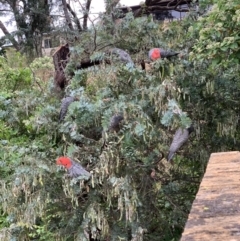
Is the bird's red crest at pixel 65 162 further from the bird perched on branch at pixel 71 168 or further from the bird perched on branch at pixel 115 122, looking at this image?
the bird perched on branch at pixel 115 122

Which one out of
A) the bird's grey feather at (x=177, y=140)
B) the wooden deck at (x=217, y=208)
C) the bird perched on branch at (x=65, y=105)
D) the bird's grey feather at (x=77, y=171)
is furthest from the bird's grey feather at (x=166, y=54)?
the wooden deck at (x=217, y=208)

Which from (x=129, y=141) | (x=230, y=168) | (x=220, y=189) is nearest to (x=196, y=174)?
(x=129, y=141)

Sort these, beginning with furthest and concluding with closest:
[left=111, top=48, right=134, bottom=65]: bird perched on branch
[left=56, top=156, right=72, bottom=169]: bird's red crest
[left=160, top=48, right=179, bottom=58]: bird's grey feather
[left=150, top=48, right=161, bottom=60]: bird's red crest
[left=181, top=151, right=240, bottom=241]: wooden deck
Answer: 1. [left=111, top=48, right=134, bottom=65]: bird perched on branch
2. [left=160, top=48, right=179, bottom=58]: bird's grey feather
3. [left=150, top=48, right=161, bottom=60]: bird's red crest
4. [left=56, top=156, right=72, bottom=169]: bird's red crest
5. [left=181, top=151, right=240, bottom=241]: wooden deck

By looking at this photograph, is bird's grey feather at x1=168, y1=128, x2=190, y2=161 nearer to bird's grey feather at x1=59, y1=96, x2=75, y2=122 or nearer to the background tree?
the background tree

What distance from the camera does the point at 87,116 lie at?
268cm

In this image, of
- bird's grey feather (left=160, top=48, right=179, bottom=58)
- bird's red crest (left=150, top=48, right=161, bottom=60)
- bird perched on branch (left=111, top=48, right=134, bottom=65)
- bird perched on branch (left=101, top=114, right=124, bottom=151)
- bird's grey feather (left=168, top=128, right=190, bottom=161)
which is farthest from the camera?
bird perched on branch (left=111, top=48, right=134, bottom=65)

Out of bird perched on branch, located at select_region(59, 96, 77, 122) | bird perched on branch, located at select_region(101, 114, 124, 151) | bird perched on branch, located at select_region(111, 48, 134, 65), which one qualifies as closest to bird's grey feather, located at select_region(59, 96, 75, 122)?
bird perched on branch, located at select_region(59, 96, 77, 122)

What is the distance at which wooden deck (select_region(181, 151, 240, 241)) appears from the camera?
3.36 ft

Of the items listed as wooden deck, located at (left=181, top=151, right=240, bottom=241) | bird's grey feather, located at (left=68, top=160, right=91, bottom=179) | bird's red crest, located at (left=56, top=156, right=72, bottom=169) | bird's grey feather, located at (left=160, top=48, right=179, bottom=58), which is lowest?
bird's grey feather, located at (left=68, top=160, right=91, bottom=179)

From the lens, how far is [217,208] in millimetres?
1165

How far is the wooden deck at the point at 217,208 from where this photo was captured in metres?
1.02

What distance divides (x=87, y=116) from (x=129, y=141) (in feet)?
1.09

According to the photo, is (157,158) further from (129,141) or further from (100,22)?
(100,22)

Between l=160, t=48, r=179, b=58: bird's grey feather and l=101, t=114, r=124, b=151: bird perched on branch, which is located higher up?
l=160, t=48, r=179, b=58: bird's grey feather
